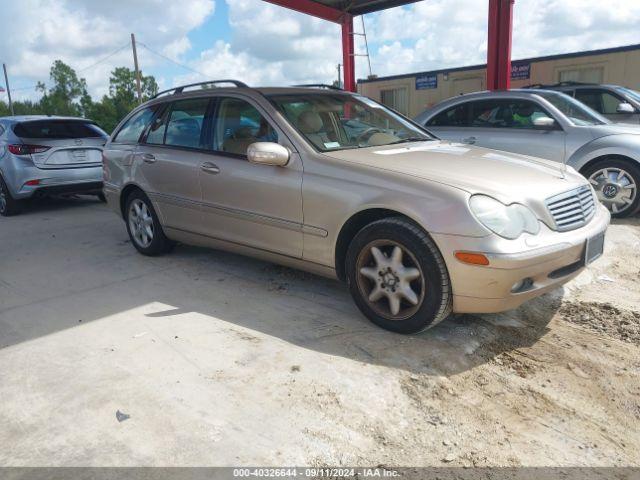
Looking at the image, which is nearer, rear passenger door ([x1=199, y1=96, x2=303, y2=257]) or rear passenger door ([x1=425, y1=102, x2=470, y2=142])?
rear passenger door ([x1=199, y1=96, x2=303, y2=257])

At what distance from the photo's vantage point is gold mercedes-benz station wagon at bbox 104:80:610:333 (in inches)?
122

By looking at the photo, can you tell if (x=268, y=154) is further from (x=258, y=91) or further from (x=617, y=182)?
(x=617, y=182)

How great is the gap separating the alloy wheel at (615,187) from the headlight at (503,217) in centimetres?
409

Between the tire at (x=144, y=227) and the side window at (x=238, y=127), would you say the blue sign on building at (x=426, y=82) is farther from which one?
the side window at (x=238, y=127)

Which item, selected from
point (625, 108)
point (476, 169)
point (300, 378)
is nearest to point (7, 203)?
point (300, 378)

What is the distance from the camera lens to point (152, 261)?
17.5 ft

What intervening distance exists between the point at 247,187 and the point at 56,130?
5.48 meters

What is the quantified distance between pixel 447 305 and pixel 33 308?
3.17 metres

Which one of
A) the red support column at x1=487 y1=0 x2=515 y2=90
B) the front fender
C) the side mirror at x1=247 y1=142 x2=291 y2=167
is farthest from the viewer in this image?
the red support column at x1=487 y1=0 x2=515 y2=90

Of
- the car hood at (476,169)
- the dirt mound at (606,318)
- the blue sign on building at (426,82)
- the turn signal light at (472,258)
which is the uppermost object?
the blue sign on building at (426,82)

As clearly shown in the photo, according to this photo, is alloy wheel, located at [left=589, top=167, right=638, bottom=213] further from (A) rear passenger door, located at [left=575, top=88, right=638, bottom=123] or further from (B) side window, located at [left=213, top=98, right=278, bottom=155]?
(B) side window, located at [left=213, top=98, right=278, bottom=155]

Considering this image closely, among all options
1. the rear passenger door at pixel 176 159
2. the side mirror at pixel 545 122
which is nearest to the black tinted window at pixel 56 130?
the rear passenger door at pixel 176 159

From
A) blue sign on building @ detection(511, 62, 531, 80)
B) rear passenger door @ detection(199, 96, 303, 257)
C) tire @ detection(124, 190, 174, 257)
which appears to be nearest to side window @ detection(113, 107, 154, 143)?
tire @ detection(124, 190, 174, 257)

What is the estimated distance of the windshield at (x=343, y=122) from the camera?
407 cm
